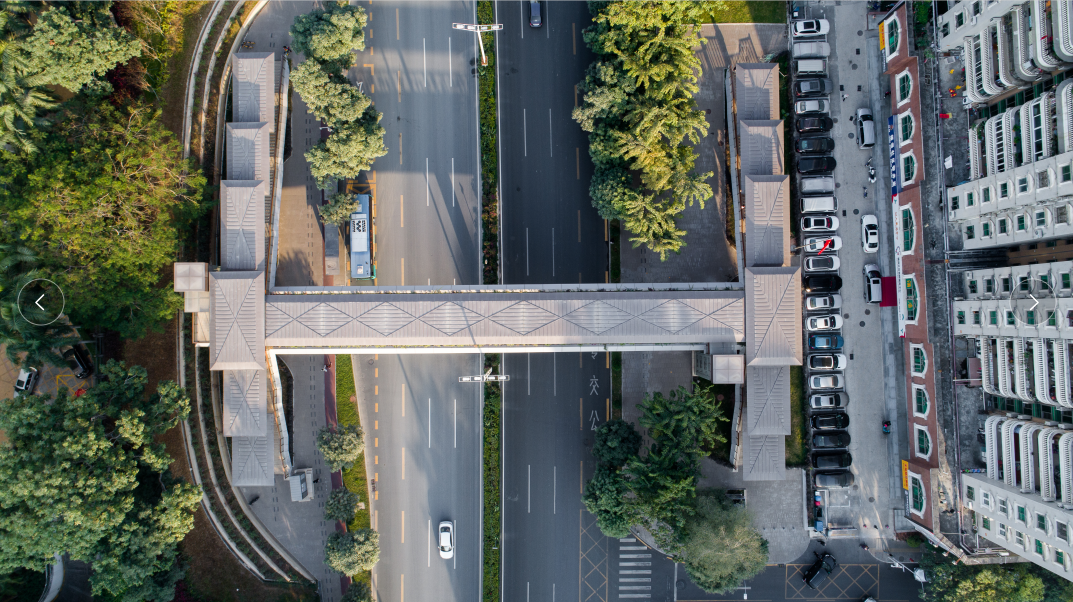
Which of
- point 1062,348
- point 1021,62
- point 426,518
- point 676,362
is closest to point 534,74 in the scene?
point 676,362

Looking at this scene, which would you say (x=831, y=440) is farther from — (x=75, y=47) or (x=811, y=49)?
(x=75, y=47)

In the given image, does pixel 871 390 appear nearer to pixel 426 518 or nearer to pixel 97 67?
pixel 426 518

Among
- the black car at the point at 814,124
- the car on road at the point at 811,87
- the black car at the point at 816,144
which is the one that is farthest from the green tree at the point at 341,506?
the car on road at the point at 811,87

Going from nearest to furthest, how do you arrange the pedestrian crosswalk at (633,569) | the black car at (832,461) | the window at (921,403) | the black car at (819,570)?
the window at (921,403), the black car at (832,461), the black car at (819,570), the pedestrian crosswalk at (633,569)

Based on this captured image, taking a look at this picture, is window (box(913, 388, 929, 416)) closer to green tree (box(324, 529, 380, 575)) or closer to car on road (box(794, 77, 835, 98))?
car on road (box(794, 77, 835, 98))

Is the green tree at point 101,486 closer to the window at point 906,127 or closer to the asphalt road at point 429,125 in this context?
the asphalt road at point 429,125

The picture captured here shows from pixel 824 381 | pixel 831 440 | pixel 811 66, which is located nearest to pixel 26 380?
pixel 824 381
